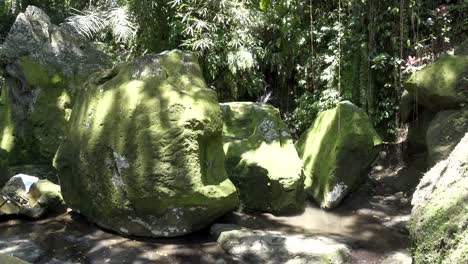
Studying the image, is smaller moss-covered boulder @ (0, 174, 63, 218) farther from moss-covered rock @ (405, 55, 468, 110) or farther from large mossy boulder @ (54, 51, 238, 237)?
moss-covered rock @ (405, 55, 468, 110)

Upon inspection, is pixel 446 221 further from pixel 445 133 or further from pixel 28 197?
pixel 28 197

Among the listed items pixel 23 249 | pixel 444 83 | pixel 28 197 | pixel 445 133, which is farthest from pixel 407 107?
pixel 23 249

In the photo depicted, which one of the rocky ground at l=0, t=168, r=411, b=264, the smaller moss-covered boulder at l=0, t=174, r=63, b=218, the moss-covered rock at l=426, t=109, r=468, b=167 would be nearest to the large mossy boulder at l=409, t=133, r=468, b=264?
the rocky ground at l=0, t=168, r=411, b=264

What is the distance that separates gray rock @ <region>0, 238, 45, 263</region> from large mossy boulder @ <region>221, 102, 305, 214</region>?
2.53m

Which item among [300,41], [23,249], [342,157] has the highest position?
[300,41]

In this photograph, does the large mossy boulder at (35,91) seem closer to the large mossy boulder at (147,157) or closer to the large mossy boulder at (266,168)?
the large mossy boulder at (147,157)

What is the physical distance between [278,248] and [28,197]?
122 inches

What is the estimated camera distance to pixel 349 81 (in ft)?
28.9

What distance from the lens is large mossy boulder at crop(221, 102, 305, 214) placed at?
617 centimetres

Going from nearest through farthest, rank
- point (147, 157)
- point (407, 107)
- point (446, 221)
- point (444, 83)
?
point (446, 221) < point (147, 157) < point (444, 83) < point (407, 107)

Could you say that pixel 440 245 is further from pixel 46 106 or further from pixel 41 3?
pixel 41 3

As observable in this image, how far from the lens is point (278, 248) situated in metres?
4.79

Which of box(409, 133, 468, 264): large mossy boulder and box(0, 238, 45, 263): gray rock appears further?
box(0, 238, 45, 263): gray rock

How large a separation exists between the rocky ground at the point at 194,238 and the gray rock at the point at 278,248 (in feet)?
0.36
